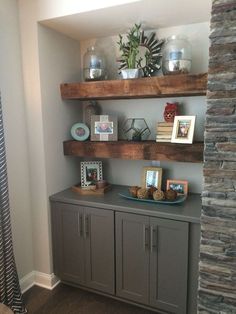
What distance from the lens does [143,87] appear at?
1.97 meters

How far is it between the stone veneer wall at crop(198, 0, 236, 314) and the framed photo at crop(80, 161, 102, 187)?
1.17m

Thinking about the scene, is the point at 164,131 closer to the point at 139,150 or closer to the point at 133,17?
the point at 139,150

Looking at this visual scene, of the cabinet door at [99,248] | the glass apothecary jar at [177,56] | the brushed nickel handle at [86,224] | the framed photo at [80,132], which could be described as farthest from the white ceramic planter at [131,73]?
the brushed nickel handle at [86,224]

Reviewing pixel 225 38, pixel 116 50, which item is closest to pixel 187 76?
pixel 225 38

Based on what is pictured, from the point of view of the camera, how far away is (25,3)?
203 cm

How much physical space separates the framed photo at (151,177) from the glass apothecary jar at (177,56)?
2.60ft

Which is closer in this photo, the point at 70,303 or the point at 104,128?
the point at 70,303

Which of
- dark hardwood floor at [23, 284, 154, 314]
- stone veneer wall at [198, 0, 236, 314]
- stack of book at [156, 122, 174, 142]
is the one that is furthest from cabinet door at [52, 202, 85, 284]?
stone veneer wall at [198, 0, 236, 314]

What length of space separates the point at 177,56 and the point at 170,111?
1.35 ft

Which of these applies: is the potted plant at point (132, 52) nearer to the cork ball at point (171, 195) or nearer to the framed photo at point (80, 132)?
the framed photo at point (80, 132)

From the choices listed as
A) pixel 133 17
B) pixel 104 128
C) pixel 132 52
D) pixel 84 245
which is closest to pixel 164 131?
pixel 104 128

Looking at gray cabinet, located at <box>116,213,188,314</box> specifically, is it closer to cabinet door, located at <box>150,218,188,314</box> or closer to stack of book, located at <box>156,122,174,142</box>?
cabinet door, located at <box>150,218,188,314</box>

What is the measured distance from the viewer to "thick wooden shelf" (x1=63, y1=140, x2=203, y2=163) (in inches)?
75.8

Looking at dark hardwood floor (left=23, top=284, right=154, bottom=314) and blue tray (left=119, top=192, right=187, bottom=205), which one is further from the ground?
blue tray (left=119, top=192, right=187, bottom=205)
